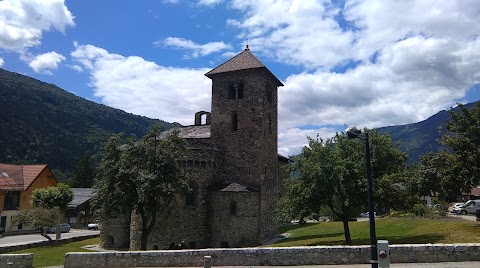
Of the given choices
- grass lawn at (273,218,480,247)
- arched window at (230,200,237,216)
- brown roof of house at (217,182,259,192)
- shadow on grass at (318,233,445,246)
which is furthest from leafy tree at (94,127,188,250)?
shadow on grass at (318,233,445,246)

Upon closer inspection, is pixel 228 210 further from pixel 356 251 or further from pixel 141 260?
pixel 356 251

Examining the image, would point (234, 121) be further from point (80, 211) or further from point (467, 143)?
point (80, 211)

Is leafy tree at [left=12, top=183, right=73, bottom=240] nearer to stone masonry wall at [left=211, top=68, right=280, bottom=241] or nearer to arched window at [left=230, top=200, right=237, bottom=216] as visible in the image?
stone masonry wall at [left=211, top=68, right=280, bottom=241]

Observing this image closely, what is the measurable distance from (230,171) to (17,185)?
38573 mm

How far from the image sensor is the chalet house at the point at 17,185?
5709 centimetres

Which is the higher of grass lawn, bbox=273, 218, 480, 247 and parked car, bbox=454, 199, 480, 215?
parked car, bbox=454, 199, 480, 215

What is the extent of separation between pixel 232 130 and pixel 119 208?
1497cm

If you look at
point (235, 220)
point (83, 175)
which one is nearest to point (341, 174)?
point (235, 220)

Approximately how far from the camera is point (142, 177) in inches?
1236

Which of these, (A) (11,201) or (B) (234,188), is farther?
(A) (11,201)

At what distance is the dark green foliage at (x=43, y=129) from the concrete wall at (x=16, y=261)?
93.5 m

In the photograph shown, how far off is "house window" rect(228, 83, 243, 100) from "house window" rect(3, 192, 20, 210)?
1540 inches

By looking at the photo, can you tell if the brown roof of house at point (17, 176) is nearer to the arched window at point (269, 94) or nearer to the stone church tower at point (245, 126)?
the stone church tower at point (245, 126)

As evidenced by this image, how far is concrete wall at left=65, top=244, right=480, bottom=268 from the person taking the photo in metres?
16.8
